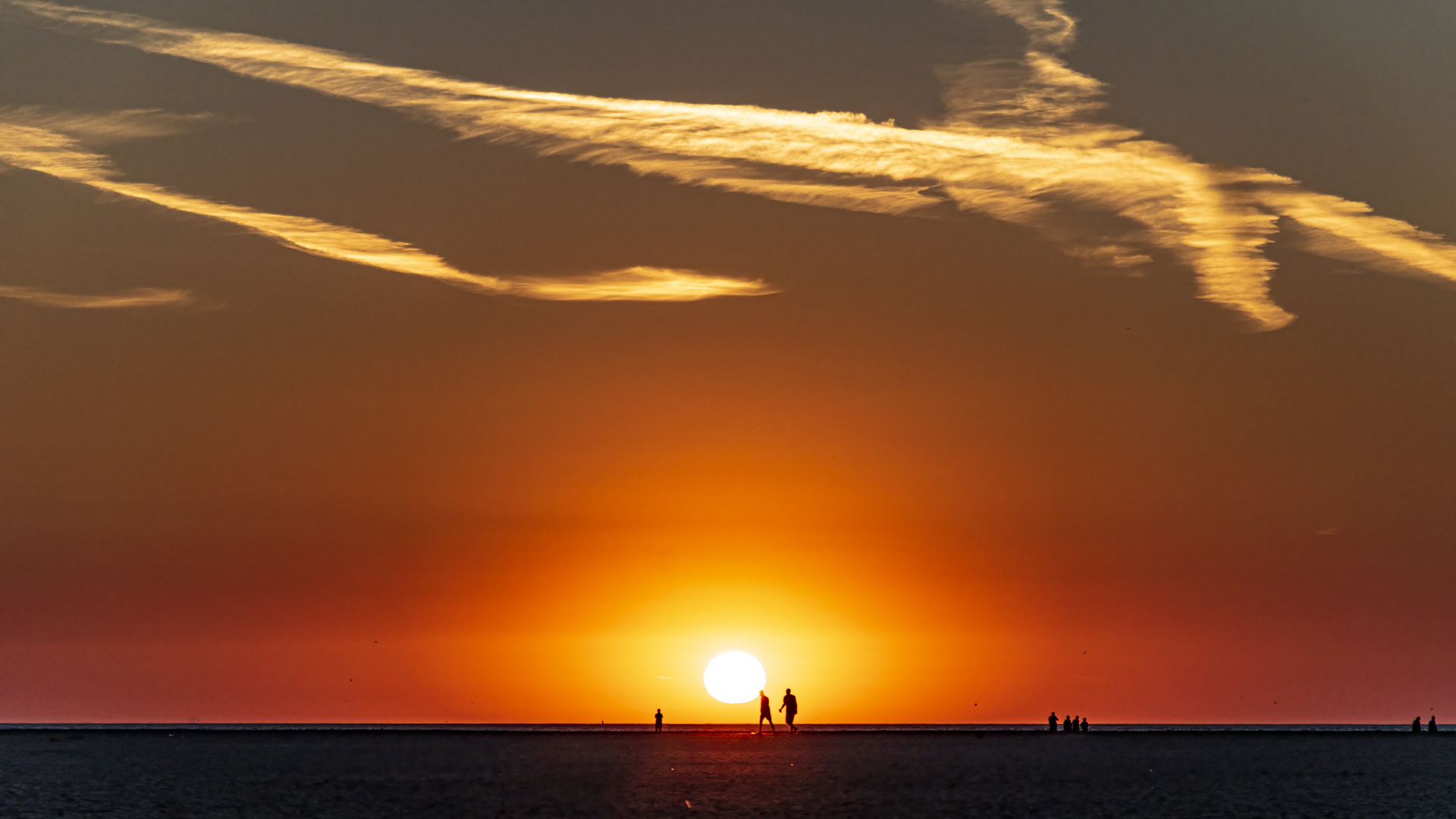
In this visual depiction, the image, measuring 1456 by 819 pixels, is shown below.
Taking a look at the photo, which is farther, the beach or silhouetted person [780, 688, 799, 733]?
silhouetted person [780, 688, 799, 733]

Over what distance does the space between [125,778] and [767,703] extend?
1763 inches

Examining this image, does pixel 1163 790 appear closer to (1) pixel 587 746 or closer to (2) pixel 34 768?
(1) pixel 587 746

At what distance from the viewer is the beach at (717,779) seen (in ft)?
195

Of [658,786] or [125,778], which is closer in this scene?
[658,786]

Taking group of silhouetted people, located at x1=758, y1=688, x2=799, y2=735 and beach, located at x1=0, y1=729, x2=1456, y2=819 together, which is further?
group of silhouetted people, located at x1=758, y1=688, x2=799, y2=735

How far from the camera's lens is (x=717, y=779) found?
6956 centimetres

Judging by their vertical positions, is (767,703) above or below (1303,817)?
above

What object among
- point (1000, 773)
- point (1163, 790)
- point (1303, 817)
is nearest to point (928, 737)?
point (1000, 773)

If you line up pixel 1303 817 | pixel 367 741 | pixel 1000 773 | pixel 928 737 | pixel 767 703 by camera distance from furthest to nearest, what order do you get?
pixel 928 737, pixel 367 741, pixel 767 703, pixel 1000 773, pixel 1303 817

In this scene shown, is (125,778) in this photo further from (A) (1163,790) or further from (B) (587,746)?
(A) (1163,790)

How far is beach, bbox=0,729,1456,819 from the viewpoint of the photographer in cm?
5931

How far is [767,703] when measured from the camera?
108 m

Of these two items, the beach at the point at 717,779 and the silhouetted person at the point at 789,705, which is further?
the silhouetted person at the point at 789,705

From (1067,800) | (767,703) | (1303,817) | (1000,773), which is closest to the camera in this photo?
(1303,817)
